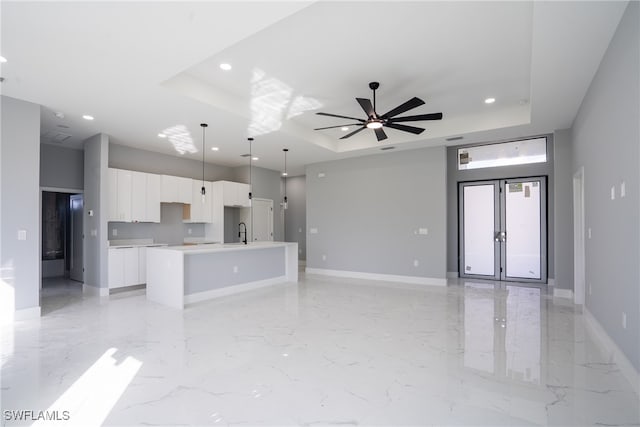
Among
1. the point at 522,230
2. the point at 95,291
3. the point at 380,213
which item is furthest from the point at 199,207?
the point at 522,230

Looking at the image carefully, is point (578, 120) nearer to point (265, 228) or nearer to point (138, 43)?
point (138, 43)

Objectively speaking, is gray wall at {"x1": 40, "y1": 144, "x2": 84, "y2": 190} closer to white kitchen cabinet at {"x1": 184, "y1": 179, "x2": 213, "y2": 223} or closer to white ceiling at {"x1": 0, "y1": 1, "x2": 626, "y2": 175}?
white ceiling at {"x1": 0, "y1": 1, "x2": 626, "y2": 175}

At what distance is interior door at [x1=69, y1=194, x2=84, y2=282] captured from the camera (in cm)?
723

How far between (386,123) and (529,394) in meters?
3.36

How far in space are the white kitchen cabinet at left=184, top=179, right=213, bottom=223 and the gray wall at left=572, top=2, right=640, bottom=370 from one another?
7.28 m

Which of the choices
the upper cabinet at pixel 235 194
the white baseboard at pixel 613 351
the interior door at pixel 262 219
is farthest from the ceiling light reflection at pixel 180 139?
the white baseboard at pixel 613 351

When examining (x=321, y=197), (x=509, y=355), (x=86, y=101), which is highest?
(x=86, y=101)

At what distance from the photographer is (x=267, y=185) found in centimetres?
948

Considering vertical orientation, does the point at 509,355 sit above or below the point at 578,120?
below

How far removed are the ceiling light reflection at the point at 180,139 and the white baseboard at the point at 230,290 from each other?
9.39 ft

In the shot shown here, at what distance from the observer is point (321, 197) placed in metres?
8.66

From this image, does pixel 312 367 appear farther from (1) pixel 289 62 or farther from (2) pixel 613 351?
(1) pixel 289 62

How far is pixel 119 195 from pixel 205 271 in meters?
2.45

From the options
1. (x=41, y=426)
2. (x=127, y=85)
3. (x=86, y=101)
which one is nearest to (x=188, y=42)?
(x=127, y=85)
